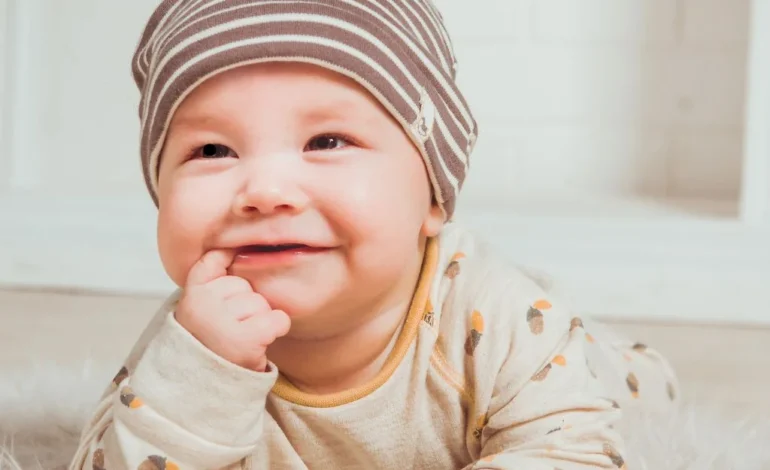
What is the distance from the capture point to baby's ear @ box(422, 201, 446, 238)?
801 millimetres

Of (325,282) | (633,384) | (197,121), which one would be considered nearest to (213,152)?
(197,121)

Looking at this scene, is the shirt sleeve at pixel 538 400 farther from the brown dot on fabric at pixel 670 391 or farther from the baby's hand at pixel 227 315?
the brown dot on fabric at pixel 670 391

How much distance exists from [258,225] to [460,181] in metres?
0.23

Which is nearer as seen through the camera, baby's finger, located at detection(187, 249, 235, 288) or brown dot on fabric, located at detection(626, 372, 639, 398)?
baby's finger, located at detection(187, 249, 235, 288)

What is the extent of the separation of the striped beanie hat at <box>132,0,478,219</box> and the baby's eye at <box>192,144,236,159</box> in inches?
1.5

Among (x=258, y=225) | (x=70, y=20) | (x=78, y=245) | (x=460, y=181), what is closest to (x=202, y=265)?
(x=258, y=225)

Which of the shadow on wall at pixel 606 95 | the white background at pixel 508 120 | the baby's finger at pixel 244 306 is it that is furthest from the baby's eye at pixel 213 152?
the shadow on wall at pixel 606 95

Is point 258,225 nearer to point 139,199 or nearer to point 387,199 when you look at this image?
point 387,199

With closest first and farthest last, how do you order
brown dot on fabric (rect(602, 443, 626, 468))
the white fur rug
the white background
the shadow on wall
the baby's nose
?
the baby's nose < brown dot on fabric (rect(602, 443, 626, 468)) < the white fur rug < the white background < the shadow on wall

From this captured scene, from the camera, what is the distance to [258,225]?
25.6 inches

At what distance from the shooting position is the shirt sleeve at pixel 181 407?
2.17ft

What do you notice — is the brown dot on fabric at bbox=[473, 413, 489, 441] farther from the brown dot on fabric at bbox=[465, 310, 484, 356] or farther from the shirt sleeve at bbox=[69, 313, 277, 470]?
the shirt sleeve at bbox=[69, 313, 277, 470]

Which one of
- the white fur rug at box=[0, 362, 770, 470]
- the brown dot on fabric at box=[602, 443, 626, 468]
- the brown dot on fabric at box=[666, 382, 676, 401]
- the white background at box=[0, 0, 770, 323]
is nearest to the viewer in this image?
the brown dot on fabric at box=[602, 443, 626, 468]

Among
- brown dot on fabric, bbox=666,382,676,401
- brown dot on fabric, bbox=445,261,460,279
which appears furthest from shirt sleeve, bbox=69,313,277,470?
brown dot on fabric, bbox=666,382,676,401
